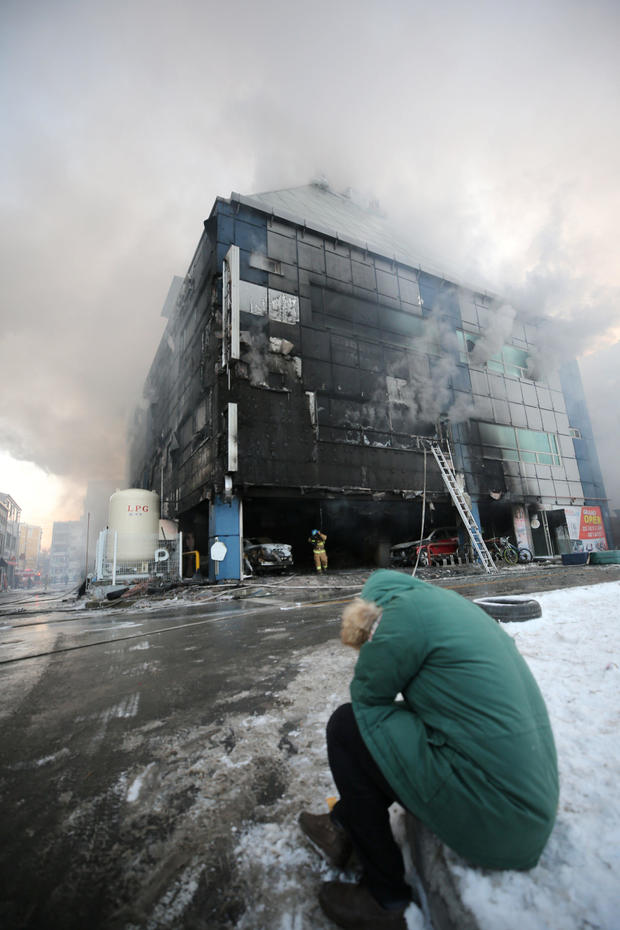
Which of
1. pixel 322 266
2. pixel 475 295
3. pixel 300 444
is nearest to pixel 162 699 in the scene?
pixel 300 444

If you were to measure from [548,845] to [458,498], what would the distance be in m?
18.1

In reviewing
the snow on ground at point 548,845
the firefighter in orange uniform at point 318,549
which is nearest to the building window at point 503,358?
the firefighter in orange uniform at point 318,549

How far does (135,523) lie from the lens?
57.5ft

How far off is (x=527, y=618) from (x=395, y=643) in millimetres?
3897

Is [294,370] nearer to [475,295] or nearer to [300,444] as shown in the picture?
[300,444]

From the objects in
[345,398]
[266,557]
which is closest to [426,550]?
[266,557]

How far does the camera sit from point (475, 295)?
2289 centimetres

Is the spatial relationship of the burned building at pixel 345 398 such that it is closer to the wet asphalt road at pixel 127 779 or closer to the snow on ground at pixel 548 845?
the wet asphalt road at pixel 127 779

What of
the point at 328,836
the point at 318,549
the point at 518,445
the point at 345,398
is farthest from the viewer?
the point at 518,445

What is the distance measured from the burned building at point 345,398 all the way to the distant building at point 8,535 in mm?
41802

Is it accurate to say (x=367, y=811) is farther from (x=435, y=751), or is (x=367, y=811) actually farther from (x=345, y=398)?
(x=345, y=398)

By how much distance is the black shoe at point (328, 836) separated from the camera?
1.46m

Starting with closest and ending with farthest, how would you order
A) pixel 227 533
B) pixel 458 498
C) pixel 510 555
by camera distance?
1. pixel 227 533
2. pixel 458 498
3. pixel 510 555

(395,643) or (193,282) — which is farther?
(193,282)
